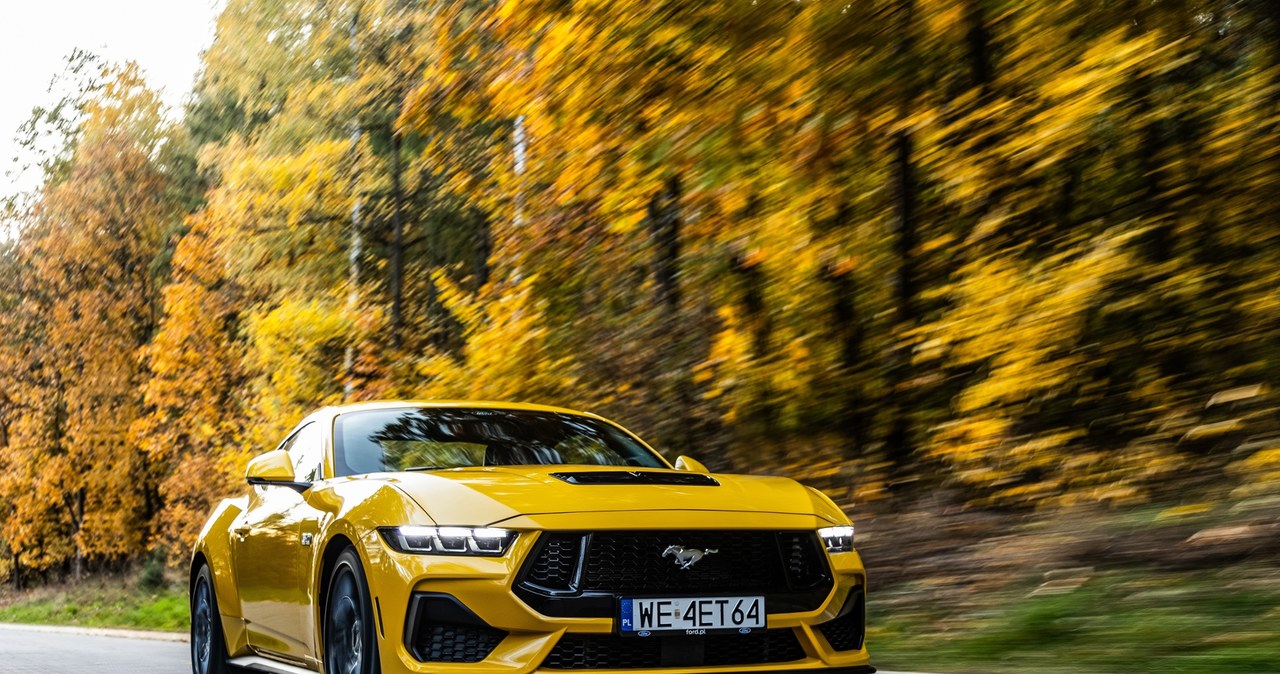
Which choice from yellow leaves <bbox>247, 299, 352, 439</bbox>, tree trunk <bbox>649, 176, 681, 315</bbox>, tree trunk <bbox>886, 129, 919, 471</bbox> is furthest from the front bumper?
yellow leaves <bbox>247, 299, 352, 439</bbox>

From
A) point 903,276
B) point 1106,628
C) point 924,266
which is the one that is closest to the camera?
point 1106,628

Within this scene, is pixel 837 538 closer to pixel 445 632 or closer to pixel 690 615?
pixel 690 615

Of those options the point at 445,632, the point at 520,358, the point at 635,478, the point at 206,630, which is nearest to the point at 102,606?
the point at 520,358

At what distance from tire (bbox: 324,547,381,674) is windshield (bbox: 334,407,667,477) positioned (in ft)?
2.27

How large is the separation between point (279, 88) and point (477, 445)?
23.6 m

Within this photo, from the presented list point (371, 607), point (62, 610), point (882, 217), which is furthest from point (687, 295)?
point (62, 610)

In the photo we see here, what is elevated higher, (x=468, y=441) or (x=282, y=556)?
(x=468, y=441)

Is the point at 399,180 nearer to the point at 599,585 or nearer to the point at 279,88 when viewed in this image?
the point at 279,88

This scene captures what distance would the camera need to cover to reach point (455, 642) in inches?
201

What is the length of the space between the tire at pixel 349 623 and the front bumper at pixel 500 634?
11cm

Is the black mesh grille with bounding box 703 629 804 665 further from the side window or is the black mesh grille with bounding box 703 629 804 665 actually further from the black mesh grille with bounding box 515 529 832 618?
the side window

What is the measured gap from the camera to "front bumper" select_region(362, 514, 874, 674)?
16.5 ft

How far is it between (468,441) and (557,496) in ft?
4.94

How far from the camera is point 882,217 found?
11297 millimetres
